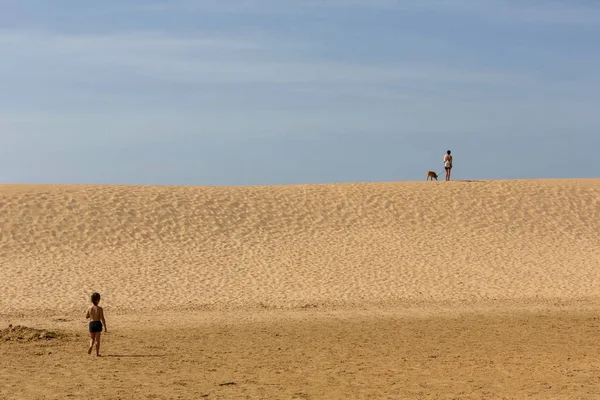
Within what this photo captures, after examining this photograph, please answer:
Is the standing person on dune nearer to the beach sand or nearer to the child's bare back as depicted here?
the beach sand

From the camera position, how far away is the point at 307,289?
77.8 ft

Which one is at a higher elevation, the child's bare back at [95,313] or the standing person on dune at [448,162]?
the standing person on dune at [448,162]

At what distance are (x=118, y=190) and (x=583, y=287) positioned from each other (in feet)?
63.2

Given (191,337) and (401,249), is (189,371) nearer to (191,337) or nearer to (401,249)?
(191,337)

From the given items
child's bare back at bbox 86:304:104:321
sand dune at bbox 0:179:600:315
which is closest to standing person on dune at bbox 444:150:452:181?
sand dune at bbox 0:179:600:315

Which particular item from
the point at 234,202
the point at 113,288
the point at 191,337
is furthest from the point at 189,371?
the point at 234,202

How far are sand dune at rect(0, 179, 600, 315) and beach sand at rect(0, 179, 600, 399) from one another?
0.34 feet

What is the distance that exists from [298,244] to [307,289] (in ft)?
19.3

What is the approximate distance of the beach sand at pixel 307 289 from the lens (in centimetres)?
1296

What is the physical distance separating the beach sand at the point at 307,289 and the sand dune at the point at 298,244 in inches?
4.0

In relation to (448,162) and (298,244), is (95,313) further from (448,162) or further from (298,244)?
(448,162)

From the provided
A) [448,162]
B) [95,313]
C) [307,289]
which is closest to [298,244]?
[307,289]

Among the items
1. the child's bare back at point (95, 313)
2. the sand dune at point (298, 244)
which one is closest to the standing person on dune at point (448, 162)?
the sand dune at point (298, 244)

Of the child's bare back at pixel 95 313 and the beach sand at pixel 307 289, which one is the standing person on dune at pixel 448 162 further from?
the child's bare back at pixel 95 313
